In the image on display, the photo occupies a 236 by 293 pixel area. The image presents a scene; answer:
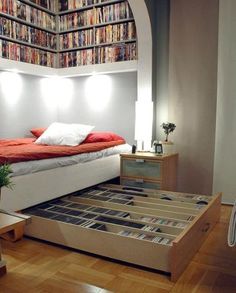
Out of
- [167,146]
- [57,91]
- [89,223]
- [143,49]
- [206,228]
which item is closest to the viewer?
[89,223]

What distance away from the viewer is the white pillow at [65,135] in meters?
2.89

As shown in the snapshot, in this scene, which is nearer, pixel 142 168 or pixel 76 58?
pixel 142 168

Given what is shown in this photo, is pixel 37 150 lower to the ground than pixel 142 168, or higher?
higher

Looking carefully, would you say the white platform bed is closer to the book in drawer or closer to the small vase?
the book in drawer

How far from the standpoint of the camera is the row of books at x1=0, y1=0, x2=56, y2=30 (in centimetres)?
321

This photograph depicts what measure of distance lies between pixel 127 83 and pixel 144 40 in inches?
21.7

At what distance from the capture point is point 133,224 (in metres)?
2.00

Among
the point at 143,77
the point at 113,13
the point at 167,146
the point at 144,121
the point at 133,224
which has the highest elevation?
the point at 113,13

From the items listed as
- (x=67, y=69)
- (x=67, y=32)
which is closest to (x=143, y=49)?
(x=67, y=69)

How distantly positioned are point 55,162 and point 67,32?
2.21 m

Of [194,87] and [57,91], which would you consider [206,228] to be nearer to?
[194,87]

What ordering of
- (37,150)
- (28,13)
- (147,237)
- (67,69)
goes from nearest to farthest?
(147,237) → (37,150) → (28,13) → (67,69)

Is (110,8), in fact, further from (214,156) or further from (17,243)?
(17,243)

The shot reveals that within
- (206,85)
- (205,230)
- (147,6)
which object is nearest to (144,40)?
(147,6)
